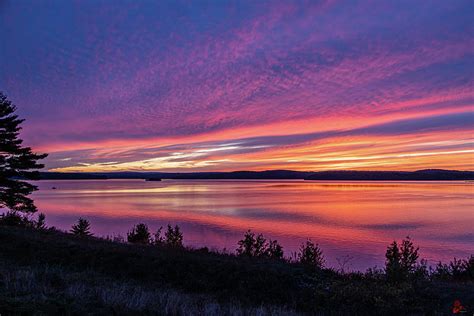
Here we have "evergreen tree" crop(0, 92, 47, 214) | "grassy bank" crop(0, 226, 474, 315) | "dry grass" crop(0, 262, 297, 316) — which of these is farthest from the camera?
"evergreen tree" crop(0, 92, 47, 214)

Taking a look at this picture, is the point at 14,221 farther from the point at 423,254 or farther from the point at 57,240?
the point at 423,254

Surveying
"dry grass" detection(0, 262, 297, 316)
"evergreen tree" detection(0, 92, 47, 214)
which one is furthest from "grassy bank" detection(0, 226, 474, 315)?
"evergreen tree" detection(0, 92, 47, 214)

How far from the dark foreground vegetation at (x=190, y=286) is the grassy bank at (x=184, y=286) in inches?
0.9

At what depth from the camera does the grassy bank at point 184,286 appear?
7305mm

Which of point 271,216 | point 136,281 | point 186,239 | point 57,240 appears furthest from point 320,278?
point 271,216

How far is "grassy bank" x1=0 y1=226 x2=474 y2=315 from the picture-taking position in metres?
7.30

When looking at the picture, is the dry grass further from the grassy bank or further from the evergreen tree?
the evergreen tree

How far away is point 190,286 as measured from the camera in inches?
485

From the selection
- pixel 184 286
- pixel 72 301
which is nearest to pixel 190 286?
pixel 184 286

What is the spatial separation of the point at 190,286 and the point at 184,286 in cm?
20

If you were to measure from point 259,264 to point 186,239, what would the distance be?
994 inches

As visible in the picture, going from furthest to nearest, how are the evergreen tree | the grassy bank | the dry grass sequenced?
the evergreen tree → the grassy bank → the dry grass

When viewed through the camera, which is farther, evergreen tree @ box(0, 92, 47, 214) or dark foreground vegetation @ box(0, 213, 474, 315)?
evergreen tree @ box(0, 92, 47, 214)

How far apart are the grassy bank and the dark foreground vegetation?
2 cm
